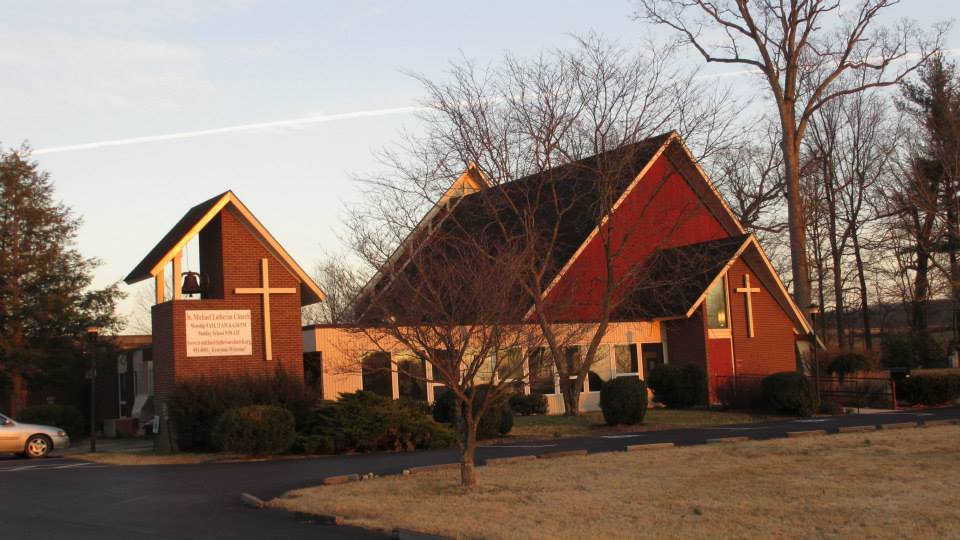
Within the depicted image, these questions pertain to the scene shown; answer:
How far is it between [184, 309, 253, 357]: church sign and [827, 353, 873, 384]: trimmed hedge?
71.4 ft

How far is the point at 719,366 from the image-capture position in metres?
36.9

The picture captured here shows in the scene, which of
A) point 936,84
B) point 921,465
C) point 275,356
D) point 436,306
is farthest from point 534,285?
point 936,84

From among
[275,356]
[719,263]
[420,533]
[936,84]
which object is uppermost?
[936,84]

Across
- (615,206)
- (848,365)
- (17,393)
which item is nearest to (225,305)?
(615,206)

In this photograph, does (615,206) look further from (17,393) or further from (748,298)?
(17,393)

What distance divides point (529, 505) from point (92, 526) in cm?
558

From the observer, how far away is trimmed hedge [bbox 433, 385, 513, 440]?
26.0m

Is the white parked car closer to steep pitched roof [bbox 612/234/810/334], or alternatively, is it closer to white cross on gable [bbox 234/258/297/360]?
white cross on gable [bbox 234/258/297/360]

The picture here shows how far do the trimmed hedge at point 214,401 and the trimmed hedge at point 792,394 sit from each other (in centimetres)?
1457

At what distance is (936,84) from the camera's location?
157ft

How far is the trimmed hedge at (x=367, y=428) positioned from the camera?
80.7 ft

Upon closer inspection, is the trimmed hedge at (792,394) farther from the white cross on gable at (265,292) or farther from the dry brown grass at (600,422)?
the white cross on gable at (265,292)

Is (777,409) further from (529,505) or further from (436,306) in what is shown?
(529,505)

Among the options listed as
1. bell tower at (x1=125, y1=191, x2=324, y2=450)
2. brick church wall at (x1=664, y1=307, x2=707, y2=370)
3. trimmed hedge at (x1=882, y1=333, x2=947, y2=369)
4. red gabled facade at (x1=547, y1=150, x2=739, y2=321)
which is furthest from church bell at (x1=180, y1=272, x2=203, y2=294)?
trimmed hedge at (x1=882, y1=333, x2=947, y2=369)
